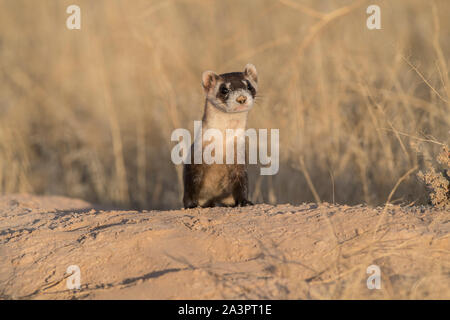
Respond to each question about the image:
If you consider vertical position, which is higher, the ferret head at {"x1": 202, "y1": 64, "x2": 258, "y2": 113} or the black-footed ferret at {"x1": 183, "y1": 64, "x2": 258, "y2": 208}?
the ferret head at {"x1": 202, "y1": 64, "x2": 258, "y2": 113}

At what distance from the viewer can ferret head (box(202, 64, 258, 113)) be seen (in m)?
5.14

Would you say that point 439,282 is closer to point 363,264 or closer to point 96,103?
point 363,264

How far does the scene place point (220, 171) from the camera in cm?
541

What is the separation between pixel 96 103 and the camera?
10.6 metres

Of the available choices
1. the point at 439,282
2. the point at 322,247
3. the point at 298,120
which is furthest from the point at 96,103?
the point at 439,282

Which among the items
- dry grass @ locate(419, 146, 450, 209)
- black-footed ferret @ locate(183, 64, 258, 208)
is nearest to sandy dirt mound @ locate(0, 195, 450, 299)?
dry grass @ locate(419, 146, 450, 209)

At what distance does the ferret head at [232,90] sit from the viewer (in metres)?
5.14

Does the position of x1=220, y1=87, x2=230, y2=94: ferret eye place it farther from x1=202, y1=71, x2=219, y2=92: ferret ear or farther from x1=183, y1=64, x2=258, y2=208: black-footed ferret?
x1=202, y1=71, x2=219, y2=92: ferret ear

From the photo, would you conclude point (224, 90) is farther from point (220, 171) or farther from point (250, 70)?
point (220, 171)

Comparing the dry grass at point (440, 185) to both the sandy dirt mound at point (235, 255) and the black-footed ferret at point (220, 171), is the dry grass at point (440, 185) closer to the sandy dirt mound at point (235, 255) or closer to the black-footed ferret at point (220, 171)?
the sandy dirt mound at point (235, 255)

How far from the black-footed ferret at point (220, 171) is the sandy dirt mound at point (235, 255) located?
0.96 m

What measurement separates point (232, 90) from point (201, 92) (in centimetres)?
391

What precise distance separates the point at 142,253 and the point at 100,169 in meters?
5.35

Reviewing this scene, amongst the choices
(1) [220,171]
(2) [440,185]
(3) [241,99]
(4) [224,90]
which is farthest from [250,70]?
(2) [440,185]
